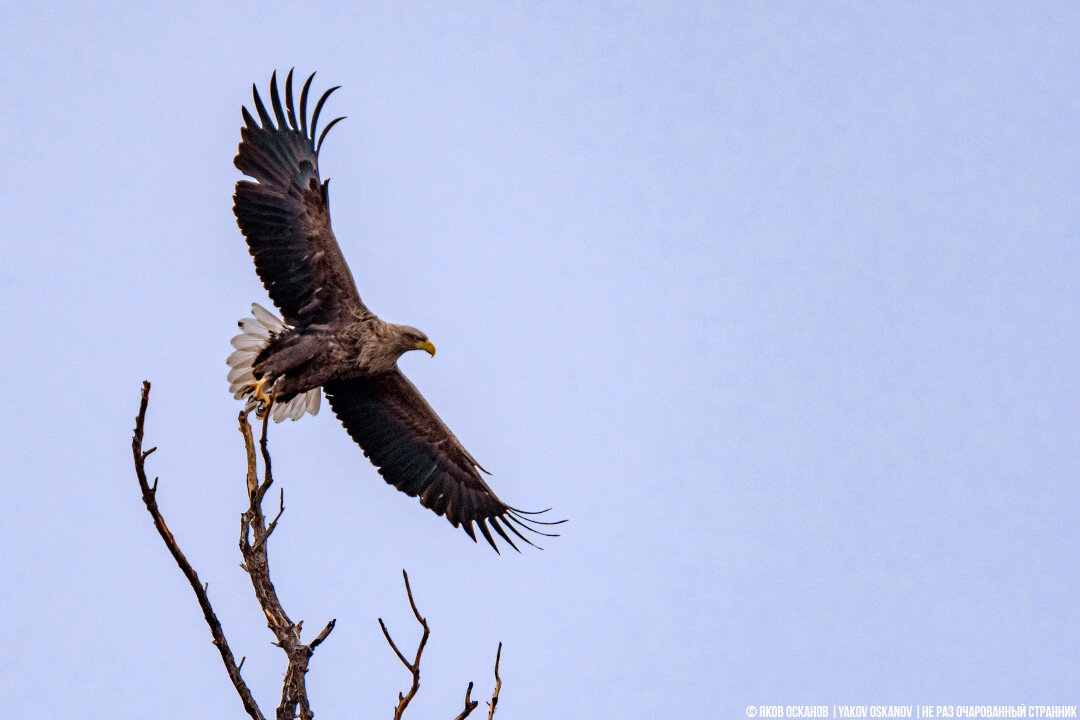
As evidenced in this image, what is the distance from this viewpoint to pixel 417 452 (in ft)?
31.2

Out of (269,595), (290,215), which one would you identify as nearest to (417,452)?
(290,215)

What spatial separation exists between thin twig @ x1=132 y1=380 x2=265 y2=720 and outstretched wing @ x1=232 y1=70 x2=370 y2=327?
383cm

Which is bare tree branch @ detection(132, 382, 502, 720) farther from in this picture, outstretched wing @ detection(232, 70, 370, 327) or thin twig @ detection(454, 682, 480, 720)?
outstretched wing @ detection(232, 70, 370, 327)

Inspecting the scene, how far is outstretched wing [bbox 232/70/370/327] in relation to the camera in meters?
8.23

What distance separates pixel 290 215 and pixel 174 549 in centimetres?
425

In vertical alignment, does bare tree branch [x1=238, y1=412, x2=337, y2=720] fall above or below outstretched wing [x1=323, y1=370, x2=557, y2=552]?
below

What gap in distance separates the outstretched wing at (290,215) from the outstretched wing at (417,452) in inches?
42.2

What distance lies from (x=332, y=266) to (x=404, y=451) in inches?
77.1

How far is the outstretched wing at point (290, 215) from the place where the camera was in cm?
823

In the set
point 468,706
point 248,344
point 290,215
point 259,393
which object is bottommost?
point 468,706

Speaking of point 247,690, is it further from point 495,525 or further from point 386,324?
point 495,525

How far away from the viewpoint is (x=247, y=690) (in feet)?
15.4

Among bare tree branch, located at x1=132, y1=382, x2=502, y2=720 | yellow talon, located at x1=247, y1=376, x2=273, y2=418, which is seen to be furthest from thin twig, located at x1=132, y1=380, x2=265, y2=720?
yellow talon, located at x1=247, y1=376, x2=273, y2=418

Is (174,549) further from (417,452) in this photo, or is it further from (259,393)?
(417,452)
